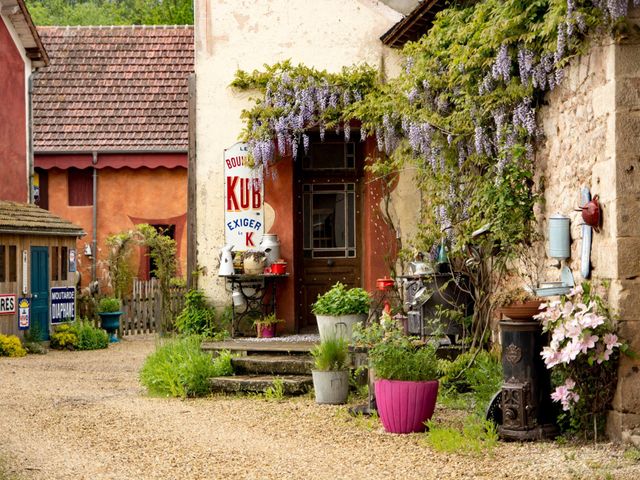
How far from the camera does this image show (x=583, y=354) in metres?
7.12

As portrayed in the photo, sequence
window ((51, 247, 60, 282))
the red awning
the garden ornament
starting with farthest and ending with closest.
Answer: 1. the red awning
2. window ((51, 247, 60, 282))
3. the garden ornament

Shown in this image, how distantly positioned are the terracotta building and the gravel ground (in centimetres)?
1032

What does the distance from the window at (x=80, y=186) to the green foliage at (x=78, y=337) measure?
15.6ft

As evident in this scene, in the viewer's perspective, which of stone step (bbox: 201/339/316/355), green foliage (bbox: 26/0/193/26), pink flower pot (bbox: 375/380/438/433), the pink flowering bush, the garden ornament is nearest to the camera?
the pink flowering bush

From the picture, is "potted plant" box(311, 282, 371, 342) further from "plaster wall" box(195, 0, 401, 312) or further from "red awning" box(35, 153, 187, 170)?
"red awning" box(35, 153, 187, 170)

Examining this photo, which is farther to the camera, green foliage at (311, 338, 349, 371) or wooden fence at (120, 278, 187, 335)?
wooden fence at (120, 278, 187, 335)

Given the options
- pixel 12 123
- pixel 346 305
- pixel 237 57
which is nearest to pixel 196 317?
pixel 346 305

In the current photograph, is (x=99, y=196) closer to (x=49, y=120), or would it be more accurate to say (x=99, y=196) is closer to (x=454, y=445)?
(x=49, y=120)

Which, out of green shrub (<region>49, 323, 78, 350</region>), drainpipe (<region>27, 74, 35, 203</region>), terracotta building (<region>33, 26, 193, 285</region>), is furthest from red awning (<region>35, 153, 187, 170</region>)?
green shrub (<region>49, 323, 78, 350</region>)

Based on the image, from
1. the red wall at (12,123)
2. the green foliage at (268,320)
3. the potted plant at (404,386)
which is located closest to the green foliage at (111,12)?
the red wall at (12,123)

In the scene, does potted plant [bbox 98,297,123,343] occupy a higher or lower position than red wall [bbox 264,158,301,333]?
lower

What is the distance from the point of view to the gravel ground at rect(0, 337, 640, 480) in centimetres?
666

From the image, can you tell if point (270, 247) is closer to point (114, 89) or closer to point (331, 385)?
point (331, 385)

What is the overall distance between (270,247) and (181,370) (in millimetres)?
2812
